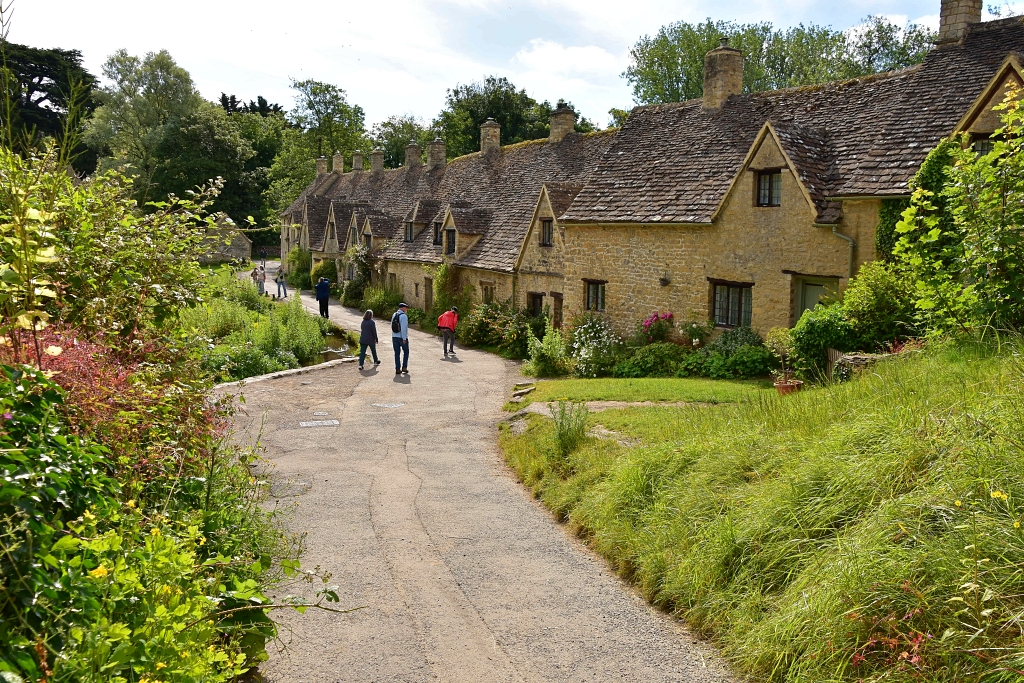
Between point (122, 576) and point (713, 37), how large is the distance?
69.3 metres

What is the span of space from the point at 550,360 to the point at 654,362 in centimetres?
332

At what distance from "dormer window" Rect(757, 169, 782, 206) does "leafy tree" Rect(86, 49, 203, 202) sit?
176 ft

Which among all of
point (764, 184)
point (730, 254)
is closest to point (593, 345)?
point (730, 254)

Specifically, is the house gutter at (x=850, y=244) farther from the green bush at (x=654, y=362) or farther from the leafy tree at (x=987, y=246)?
the leafy tree at (x=987, y=246)

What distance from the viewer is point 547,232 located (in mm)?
27875

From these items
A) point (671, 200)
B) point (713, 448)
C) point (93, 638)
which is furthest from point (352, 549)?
point (671, 200)

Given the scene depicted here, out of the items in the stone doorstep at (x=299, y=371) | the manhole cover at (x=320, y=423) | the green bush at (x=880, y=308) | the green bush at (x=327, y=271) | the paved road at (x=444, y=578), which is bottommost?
the paved road at (x=444, y=578)

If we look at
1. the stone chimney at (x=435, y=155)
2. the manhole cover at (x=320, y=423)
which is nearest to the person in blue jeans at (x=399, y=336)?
the manhole cover at (x=320, y=423)

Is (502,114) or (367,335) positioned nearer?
(367,335)

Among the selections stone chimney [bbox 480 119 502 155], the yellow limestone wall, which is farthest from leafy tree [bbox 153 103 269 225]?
the yellow limestone wall

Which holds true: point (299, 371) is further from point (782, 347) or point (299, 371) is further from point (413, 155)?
point (413, 155)

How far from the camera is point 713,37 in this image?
2554 inches

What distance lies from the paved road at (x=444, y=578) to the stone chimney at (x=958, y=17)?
15.7 m

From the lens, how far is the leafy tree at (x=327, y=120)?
7888cm
